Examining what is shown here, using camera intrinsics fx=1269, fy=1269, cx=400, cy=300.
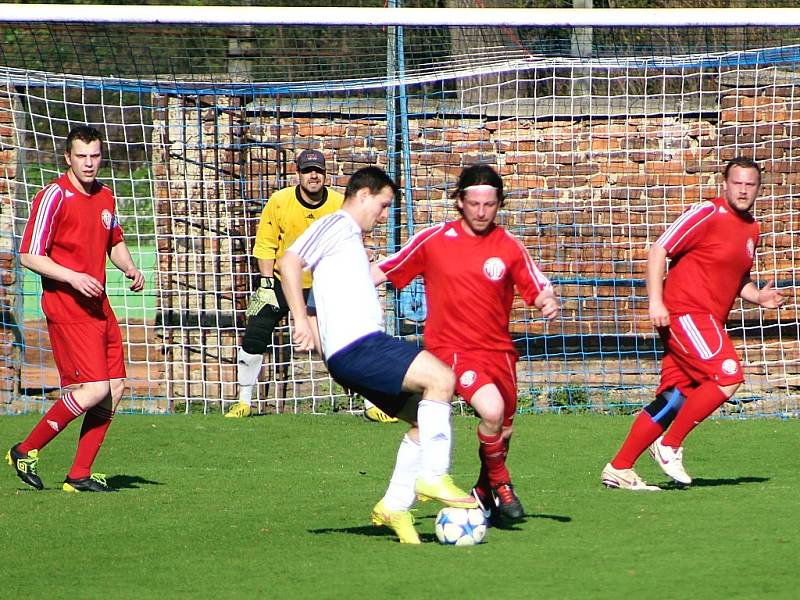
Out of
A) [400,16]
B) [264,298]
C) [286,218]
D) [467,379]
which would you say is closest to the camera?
[467,379]

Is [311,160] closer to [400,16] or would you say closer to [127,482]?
[400,16]

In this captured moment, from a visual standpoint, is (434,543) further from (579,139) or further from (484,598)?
(579,139)

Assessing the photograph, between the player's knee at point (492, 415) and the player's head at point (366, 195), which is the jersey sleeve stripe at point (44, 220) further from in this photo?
the player's knee at point (492, 415)

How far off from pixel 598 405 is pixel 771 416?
155 cm

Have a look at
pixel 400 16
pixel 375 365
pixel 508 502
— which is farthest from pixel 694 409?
pixel 400 16

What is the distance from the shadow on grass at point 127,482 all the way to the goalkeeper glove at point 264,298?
2.65 m

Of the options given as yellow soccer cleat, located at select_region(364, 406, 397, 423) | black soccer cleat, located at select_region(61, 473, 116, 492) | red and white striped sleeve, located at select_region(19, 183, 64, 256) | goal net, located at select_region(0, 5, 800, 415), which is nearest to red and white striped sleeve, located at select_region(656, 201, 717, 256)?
red and white striped sleeve, located at select_region(19, 183, 64, 256)

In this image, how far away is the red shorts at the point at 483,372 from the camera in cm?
613

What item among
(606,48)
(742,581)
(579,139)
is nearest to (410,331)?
(579,139)

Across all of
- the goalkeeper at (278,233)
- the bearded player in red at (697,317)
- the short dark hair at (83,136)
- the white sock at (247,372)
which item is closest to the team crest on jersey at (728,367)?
the bearded player in red at (697,317)

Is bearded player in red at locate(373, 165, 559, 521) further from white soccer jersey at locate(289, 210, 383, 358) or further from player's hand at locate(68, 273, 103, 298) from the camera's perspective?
player's hand at locate(68, 273, 103, 298)

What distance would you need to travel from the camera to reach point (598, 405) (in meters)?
11.8

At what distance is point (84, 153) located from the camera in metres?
7.35

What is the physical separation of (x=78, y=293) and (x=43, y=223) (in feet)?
1.50
